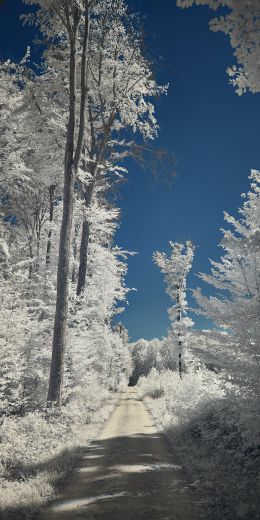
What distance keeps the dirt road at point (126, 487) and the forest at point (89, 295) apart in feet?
0.76

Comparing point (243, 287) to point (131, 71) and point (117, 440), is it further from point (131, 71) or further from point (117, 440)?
point (131, 71)

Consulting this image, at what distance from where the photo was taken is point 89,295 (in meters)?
18.6

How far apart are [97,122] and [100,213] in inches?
223

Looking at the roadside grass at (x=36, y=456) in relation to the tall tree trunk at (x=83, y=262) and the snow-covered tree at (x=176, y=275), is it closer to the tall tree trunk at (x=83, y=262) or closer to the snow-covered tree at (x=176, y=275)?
the tall tree trunk at (x=83, y=262)

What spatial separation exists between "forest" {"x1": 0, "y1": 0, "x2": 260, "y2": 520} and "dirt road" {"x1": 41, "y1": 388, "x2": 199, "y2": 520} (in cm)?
23

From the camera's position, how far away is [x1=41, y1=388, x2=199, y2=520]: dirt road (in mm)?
5227

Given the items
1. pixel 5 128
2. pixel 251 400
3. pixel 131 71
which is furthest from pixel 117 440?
pixel 131 71

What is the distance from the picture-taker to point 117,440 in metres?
11.3

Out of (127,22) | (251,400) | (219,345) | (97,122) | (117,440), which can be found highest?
(127,22)

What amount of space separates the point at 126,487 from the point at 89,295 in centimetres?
1254

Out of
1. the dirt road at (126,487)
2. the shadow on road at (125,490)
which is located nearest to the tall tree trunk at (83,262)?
the dirt road at (126,487)

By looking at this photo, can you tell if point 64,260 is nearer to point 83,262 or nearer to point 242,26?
point 83,262

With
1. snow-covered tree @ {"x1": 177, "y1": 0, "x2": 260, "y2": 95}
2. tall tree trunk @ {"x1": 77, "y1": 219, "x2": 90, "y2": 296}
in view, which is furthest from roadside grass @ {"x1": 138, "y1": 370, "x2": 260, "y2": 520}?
tall tree trunk @ {"x1": 77, "y1": 219, "x2": 90, "y2": 296}

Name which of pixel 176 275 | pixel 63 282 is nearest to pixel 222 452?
pixel 63 282
